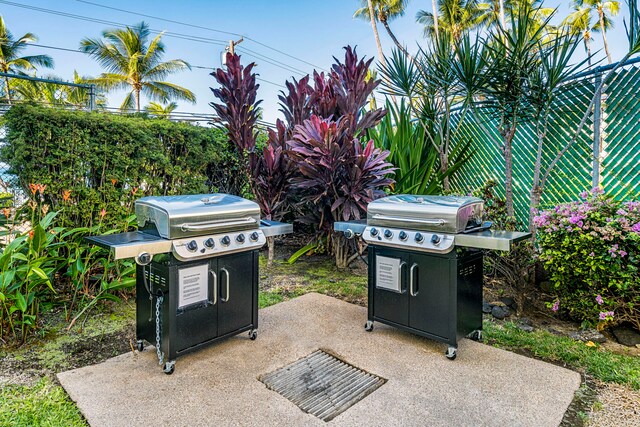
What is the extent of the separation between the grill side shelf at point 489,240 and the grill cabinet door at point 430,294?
197 millimetres

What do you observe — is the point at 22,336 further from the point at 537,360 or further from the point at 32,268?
the point at 537,360

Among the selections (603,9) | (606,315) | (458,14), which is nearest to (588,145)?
(606,315)

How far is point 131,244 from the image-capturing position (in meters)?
1.96

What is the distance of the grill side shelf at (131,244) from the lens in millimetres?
1894

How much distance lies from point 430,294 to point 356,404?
0.94 meters

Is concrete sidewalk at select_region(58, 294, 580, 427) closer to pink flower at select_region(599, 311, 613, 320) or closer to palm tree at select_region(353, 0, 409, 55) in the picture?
pink flower at select_region(599, 311, 613, 320)

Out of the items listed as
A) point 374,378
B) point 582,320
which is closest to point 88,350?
point 374,378

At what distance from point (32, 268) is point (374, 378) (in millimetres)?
2450

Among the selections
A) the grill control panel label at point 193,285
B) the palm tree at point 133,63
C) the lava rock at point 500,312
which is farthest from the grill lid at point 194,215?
the palm tree at point 133,63

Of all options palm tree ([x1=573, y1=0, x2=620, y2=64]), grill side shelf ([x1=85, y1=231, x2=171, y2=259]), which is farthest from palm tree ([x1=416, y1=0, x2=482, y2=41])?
grill side shelf ([x1=85, y1=231, x2=171, y2=259])

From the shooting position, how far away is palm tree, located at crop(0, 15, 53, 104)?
17750mm

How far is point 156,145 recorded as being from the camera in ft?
12.9

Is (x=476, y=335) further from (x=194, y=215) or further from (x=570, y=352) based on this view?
(x=194, y=215)

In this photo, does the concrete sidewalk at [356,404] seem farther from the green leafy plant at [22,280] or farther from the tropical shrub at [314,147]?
the tropical shrub at [314,147]
